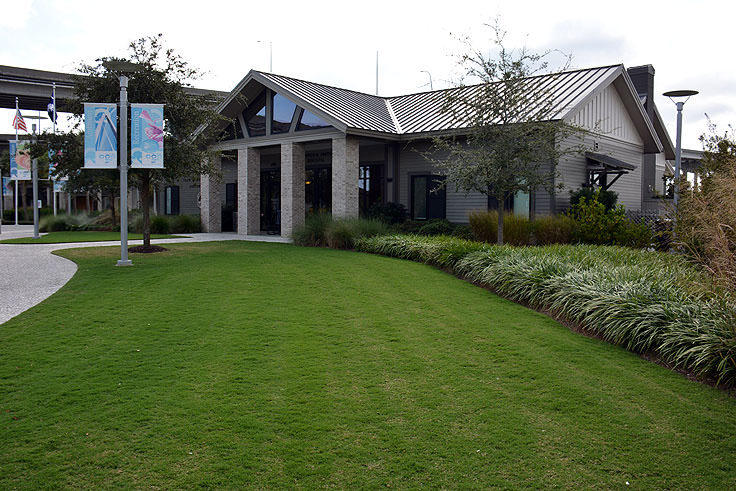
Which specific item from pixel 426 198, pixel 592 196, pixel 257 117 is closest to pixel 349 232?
pixel 426 198

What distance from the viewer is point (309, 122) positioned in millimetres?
20906

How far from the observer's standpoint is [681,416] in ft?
15.8

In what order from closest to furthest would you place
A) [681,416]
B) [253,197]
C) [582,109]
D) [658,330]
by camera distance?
[681,416], [658,330], [582,109], [253,197]

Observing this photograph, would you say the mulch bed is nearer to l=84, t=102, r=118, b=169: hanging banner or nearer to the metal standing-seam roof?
l=84, t=102, r=118, b=169: hanging banner

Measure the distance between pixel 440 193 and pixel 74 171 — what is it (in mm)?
11219

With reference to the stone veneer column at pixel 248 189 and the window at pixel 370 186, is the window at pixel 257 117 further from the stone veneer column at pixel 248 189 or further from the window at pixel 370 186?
the window at pixel 370 186

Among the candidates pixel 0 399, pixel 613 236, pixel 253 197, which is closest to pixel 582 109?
pixel 613 236

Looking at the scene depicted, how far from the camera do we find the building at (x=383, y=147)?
18891 mm

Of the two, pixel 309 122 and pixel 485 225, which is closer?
pixel 485 225

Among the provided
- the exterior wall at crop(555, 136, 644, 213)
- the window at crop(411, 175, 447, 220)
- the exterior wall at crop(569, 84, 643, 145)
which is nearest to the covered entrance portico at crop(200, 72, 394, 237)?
the window at crop(411, 175, 447, 220)

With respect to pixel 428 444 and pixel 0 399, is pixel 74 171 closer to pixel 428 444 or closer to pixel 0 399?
pixel 0 399

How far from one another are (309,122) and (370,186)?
132 inches

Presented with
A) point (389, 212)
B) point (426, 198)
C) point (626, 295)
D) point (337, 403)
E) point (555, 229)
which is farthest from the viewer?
point (426, 198)

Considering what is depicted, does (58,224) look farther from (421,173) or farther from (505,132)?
(505,132)
